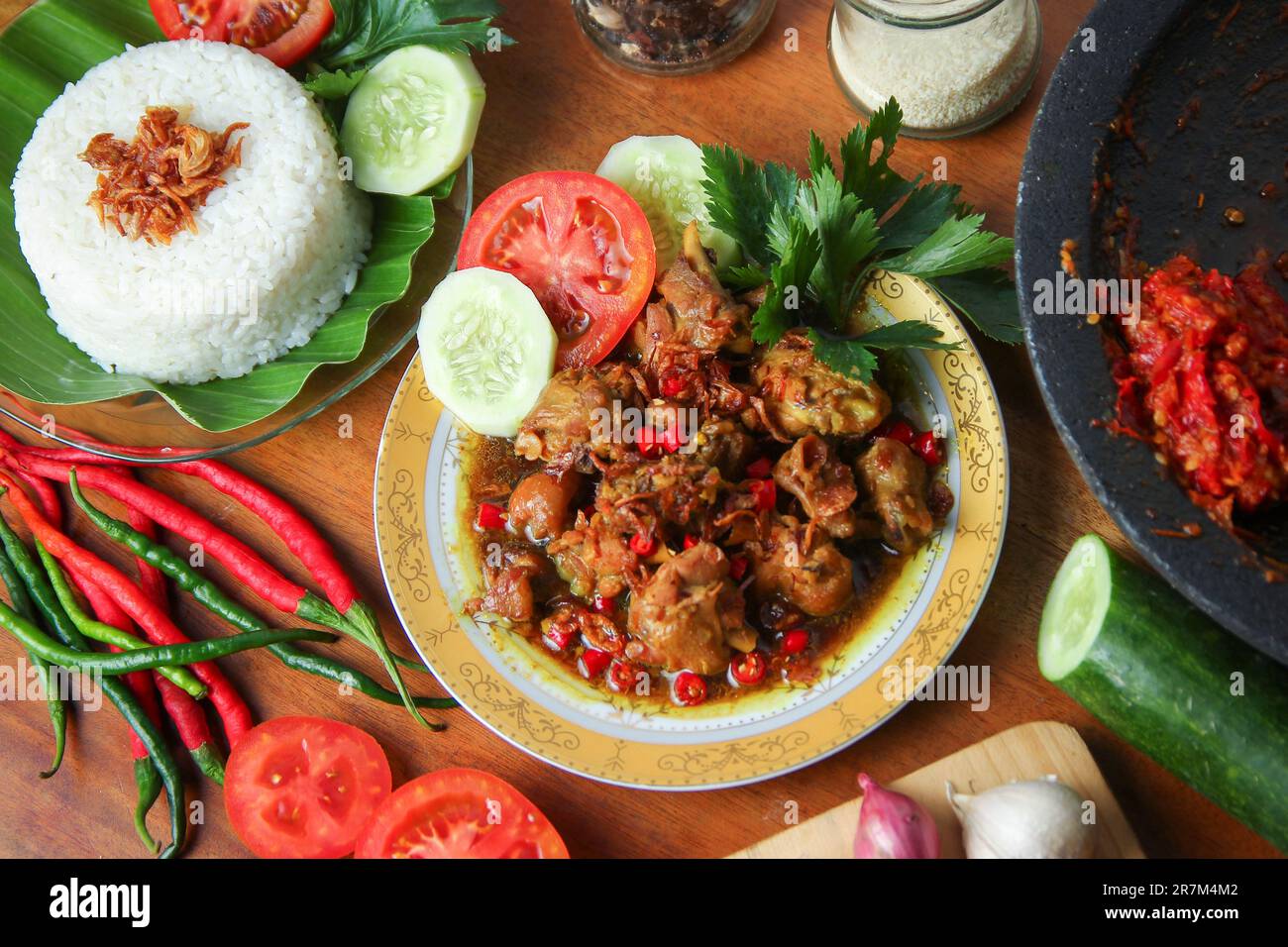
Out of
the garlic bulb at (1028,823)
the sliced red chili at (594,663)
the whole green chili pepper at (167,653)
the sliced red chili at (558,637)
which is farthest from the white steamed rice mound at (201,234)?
the garlic bulb at (1028,823)

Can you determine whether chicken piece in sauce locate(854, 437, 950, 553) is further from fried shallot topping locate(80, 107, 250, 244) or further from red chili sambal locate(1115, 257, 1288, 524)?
fried shallot topping locate(80, 107, 250, 244)

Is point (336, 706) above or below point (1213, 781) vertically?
below

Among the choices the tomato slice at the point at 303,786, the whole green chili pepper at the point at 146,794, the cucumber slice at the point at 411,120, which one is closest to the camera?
the tomato slice at the point at 303,786

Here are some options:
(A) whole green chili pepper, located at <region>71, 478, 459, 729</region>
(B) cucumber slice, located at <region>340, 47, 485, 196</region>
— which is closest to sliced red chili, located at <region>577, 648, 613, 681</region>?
(A) whole green chili pepper, located at <region>71, 478, 459, 729</region>

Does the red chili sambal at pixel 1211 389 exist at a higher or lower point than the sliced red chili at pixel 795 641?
higher

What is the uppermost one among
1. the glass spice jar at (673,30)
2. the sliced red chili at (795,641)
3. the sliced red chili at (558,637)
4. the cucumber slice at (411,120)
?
the glass spice jar at (673,30)

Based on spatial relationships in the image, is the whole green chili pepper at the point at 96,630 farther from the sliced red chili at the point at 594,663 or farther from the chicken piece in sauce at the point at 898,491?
the chicken piece in sauce at the point at 898,491
